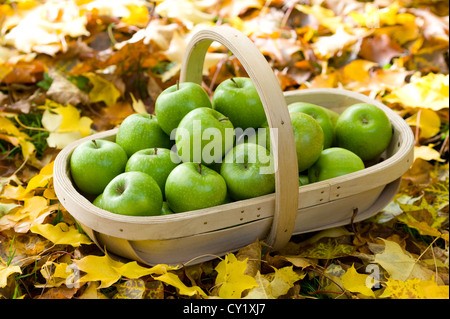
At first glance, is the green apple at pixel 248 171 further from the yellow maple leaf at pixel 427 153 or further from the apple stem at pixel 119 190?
the yellow maple leaf at pixel 427 153

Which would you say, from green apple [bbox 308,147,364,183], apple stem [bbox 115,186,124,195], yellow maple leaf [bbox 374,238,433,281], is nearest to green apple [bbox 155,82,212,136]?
apple stem [bbox 115,186,124,195]

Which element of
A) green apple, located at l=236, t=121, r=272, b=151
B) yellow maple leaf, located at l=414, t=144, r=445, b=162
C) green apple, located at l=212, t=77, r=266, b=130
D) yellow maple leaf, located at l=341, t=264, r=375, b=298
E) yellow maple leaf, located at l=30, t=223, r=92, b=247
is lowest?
yellow maple leaf, located at l=414, t=144, r=445, b=162

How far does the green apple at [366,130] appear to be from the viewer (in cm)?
126

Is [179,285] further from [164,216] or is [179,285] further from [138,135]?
[138,135]

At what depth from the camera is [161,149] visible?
3.79ft

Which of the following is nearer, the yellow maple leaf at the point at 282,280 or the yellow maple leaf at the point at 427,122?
the yellow maple leaf at the point at 282,280

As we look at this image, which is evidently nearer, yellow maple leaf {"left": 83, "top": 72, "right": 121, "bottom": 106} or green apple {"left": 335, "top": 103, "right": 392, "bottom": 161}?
green apple {"left": 335, "top": 103, "right": 392, "bottom": 161}

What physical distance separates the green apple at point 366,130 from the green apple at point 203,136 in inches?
14.6

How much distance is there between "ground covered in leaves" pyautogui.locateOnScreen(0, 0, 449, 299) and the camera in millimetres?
1022

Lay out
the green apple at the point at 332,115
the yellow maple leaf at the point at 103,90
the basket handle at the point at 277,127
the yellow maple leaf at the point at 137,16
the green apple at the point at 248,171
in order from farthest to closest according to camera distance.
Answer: the yellow maple leaf at the point at 137,16 → the yellow maple leaf at the point at 103,90 → the green apple at the point at 332,115 → the green apple at the point at 248,171 → the basket handle at the point at 277,127

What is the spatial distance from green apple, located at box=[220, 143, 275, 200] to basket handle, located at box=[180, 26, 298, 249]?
7cm

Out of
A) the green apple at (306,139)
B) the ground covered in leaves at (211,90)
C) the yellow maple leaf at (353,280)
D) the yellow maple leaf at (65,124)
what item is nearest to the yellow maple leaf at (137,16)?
the ground covered in leaves at (211,90)

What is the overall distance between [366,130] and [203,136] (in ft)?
1.58

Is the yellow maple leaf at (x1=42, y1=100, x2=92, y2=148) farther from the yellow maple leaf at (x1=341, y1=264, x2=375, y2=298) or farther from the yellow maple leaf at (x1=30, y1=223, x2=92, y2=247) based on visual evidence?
the yellow maple leaf at (x1=341, y1=264, x2=375, y2=298)
